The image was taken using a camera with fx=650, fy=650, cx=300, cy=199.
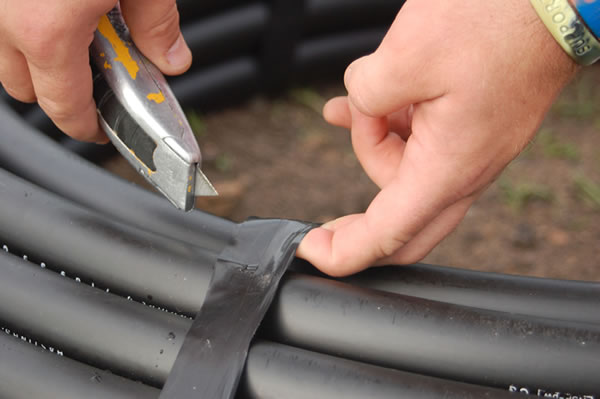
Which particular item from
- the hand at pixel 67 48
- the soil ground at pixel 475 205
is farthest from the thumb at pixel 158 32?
the soil ground at pixel 475 205

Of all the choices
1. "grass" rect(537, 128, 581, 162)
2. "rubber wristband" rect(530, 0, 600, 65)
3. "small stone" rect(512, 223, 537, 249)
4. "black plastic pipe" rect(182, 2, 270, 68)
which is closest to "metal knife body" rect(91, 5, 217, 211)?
"rubber wristband" rect(530, 0, 600, 65)

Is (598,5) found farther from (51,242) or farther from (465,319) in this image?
(51,242)

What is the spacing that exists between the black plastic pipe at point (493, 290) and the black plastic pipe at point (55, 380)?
0.92 ft

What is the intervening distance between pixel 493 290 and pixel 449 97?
246mm

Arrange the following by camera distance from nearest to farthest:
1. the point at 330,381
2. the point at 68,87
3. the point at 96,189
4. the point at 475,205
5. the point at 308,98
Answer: the point at 330,381 < the point at 68,87 < the point at 96,189 < the point at 475,205 < the point at 308,98

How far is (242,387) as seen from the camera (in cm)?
66

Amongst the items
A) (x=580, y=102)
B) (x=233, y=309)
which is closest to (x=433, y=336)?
(x=233, y=309)

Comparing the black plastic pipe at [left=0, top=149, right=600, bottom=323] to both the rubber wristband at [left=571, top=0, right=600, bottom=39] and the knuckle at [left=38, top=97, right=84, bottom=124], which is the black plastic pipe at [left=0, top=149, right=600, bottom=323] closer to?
the knuckle at [left=38, top=97, right=84, bottom=124]

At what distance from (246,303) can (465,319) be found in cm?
23

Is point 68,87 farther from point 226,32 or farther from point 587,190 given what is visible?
point 587,190

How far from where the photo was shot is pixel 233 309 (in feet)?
2.28

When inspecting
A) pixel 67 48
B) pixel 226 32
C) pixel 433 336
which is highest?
pixel 67 48

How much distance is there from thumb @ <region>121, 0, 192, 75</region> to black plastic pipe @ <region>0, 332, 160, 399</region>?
0.38 m

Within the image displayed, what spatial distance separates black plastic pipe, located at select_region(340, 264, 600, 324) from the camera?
2.42ft
